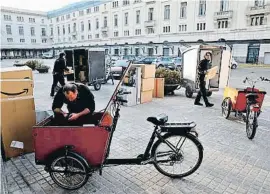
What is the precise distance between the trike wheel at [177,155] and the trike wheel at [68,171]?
103 centimetres

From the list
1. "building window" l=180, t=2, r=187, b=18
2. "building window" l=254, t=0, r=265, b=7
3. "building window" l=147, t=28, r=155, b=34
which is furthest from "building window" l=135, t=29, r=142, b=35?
"building window" l=254, t=0, r=265, b=7

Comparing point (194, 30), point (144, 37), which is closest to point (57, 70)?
point (194, 30)

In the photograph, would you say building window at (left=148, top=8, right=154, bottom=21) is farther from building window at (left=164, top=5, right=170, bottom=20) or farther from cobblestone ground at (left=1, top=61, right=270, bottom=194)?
cobblestone ground at (left=1, top=61, right=270, bottom=194)

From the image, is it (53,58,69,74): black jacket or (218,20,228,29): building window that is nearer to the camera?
(53,58,69,74): black jacket

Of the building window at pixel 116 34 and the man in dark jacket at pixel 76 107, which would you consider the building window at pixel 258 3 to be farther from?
the man in dark jacket at pixel 76 107

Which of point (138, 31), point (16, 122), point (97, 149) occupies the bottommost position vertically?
point (97, 149)

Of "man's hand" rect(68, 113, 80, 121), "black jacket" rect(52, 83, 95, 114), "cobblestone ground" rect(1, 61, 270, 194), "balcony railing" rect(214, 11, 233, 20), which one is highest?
"balcony railing" rect(214, 11, 233, 20)

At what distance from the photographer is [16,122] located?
4.02 meters

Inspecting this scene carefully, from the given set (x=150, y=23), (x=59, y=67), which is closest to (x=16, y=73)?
(x=59, y=67)

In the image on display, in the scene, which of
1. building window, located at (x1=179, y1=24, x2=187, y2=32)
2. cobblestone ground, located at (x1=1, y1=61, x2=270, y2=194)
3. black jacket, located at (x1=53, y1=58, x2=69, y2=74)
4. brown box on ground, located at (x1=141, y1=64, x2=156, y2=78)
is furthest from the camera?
building window, located at (x1=179, y1=24, x2=187, y2=32)

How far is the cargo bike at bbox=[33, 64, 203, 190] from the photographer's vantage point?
9.93 feet

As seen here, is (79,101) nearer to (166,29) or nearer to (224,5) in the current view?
(224,5)

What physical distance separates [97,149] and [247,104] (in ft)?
12.5

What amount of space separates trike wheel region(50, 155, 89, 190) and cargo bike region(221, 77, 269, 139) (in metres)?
3.64
